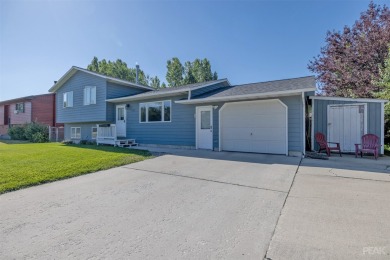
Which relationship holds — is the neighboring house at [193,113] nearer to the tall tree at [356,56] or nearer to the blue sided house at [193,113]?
the blue sided house at [193,113]

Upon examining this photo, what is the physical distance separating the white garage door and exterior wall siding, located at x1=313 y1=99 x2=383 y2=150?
6.72 ft

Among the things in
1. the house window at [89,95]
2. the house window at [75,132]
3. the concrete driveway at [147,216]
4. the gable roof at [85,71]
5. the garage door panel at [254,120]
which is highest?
the gable roof at [85,71]

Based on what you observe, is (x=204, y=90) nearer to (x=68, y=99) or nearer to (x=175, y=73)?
(x=68, y=99)

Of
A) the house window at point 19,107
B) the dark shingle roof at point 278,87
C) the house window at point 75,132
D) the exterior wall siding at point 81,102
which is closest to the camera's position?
the dark shingle roof at point 278,87

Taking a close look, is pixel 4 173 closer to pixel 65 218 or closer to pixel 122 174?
pixel 122 174

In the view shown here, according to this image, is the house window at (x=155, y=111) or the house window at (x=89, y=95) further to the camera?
the house window at (x=89, y=95)

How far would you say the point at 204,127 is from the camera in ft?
35.2

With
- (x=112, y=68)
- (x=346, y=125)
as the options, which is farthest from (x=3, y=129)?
(x=346, y=125)

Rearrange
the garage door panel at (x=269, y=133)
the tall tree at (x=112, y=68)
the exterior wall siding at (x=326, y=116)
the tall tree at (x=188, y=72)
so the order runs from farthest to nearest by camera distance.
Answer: the tall tree at (x=112, y=68) → the tall tree at (x=188, y=72) → the garage door panel at (x=269, y=133) → the exterior wall siding at (x=326, y=116)

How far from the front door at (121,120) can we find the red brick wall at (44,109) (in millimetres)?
13329

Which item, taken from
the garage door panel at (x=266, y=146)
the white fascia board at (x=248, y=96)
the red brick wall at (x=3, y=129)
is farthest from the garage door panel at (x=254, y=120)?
the red brick wall at (x=3, y=129)

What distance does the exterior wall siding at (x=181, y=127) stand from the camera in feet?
27.7

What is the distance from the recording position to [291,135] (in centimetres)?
855

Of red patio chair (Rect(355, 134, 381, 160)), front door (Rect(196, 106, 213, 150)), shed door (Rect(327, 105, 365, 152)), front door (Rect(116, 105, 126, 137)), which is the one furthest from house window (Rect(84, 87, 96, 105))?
red patio chair (Rect(355, 134, 381, 160))
